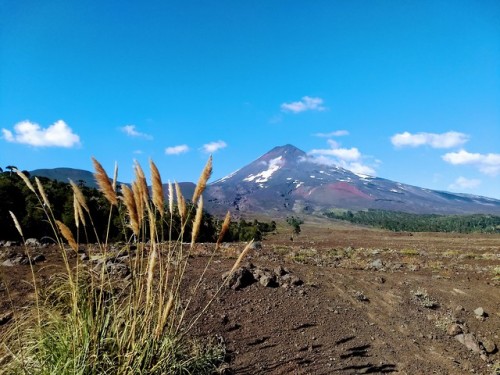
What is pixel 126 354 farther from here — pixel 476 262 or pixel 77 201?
pixel 476 262

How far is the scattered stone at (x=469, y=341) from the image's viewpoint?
703 centimetres

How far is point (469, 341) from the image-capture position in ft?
23.6

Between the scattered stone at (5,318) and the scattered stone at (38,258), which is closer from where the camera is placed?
the scattered stone at (5,318)

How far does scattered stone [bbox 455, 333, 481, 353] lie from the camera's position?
703cm

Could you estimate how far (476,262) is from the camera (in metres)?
17.6

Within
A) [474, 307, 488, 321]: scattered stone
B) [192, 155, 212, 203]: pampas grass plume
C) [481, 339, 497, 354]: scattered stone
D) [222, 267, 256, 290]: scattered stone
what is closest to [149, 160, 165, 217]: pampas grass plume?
[192, 155, 212, 203]: pampas grass plume

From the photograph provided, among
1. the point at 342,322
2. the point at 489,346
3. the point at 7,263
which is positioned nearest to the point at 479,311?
the point at 489,346

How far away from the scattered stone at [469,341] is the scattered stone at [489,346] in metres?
0.17

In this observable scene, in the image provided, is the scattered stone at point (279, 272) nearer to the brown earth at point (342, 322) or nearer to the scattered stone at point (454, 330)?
the brown earth at point (342, 322)

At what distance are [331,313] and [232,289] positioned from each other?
1.78m

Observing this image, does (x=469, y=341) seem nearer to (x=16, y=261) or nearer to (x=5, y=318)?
(x=5, y=318)

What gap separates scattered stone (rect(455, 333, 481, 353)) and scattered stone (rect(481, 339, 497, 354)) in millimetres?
167

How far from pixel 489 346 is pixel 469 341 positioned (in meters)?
0.36

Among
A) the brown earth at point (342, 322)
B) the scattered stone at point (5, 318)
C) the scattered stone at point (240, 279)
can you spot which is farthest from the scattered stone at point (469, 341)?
the scattered stone at point (5, 318)
